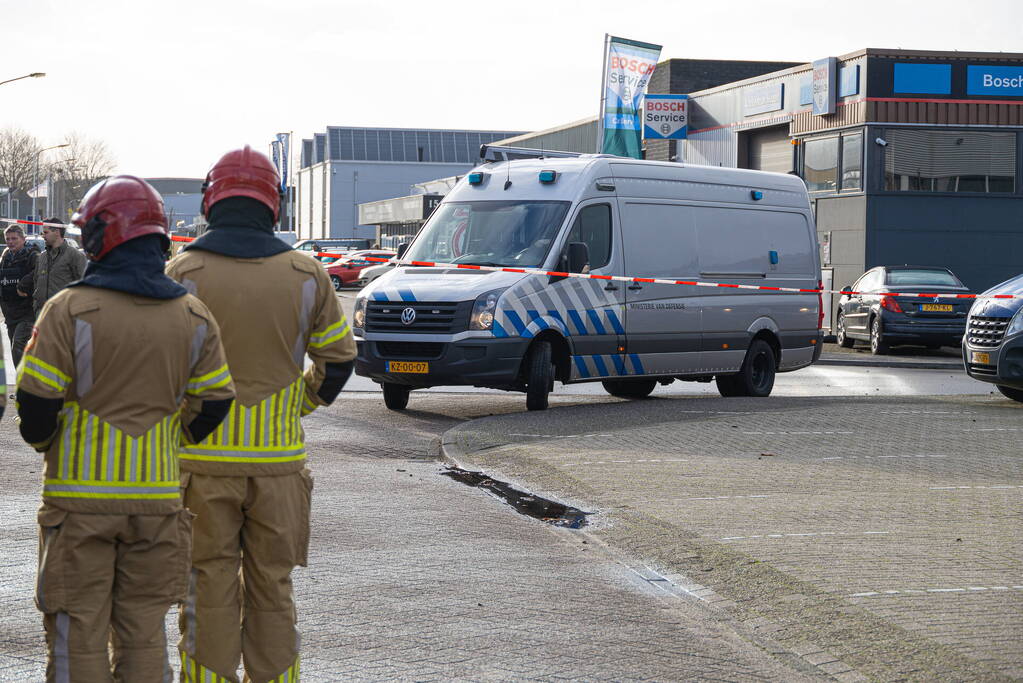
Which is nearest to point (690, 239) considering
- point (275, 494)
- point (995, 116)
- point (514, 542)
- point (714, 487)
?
point (714, 487)

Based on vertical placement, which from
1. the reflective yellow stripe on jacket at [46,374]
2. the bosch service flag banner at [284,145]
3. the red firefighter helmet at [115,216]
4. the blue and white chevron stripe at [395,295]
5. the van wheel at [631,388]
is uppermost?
the bosch service flag banner at [284,145]

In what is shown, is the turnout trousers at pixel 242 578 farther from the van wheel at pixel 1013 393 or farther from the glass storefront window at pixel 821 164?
the glass storefront window at pixel 821 164

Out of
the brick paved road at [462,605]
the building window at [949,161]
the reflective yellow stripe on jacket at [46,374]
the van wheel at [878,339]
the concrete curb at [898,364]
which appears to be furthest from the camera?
the building window at [949,161]

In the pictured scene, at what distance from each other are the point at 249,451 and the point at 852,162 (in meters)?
26.8

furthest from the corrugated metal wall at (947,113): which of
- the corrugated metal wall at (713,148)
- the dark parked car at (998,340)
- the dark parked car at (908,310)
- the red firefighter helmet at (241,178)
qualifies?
the red firefighter helmet at (241,178)

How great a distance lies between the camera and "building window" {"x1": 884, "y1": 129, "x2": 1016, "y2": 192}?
28984 millimetres

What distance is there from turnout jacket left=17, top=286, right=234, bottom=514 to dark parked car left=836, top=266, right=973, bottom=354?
65.4 feet

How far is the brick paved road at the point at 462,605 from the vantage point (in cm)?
507

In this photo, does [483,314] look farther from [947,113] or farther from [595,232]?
[947,113]

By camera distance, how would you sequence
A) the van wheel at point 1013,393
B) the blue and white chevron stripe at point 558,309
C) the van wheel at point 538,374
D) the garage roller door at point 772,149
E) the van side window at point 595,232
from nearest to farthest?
the blue and white chevron stripe at point 558,309 < the van wheel at point 538,374 < the van side window at point 595,232 < the van wheel at point 1013,393 < the garage roller door at point 772,149

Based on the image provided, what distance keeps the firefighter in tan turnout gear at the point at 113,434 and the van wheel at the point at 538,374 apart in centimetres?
979

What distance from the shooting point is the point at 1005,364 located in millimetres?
14227

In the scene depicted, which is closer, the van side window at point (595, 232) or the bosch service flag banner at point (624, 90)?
the van side window at point (595, 232)

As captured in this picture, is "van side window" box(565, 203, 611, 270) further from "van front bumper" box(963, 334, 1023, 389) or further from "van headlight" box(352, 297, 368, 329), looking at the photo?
"van front bumper" box(963, 334, 1023, 389)
